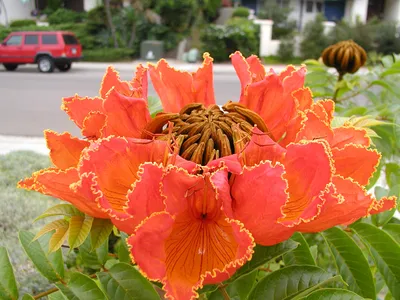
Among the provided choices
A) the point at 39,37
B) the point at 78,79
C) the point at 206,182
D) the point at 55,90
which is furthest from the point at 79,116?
the point at 39,37

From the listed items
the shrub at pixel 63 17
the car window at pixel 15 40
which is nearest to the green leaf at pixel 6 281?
the car window at pixel 15 40

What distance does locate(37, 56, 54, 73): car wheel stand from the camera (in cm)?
1310

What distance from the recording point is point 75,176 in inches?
23.0

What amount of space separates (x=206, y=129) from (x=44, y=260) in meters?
0.45

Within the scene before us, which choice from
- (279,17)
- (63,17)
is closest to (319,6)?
(279,17)

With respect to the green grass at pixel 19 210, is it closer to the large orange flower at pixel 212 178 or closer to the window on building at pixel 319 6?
the large orange flower at pixel 212 178

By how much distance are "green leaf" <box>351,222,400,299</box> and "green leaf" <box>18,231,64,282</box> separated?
0.57m

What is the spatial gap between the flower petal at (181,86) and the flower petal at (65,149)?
154mm

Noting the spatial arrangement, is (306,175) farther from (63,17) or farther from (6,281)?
(63,17)

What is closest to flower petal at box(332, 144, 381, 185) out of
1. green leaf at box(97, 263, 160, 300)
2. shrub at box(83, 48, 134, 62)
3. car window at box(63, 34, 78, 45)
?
green leaf at box(97, 263, 160, 300)

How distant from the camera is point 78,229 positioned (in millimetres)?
614

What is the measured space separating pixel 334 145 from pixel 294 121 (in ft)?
0.25

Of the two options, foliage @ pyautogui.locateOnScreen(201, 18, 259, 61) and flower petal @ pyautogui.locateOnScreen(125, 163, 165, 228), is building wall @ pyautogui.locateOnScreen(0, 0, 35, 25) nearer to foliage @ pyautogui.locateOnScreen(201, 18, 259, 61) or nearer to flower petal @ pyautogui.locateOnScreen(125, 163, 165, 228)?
foliage @ pyautogui.locateOnScreen(201, 18, 259, 61)

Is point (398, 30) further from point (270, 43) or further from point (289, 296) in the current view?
point (289, 296)
